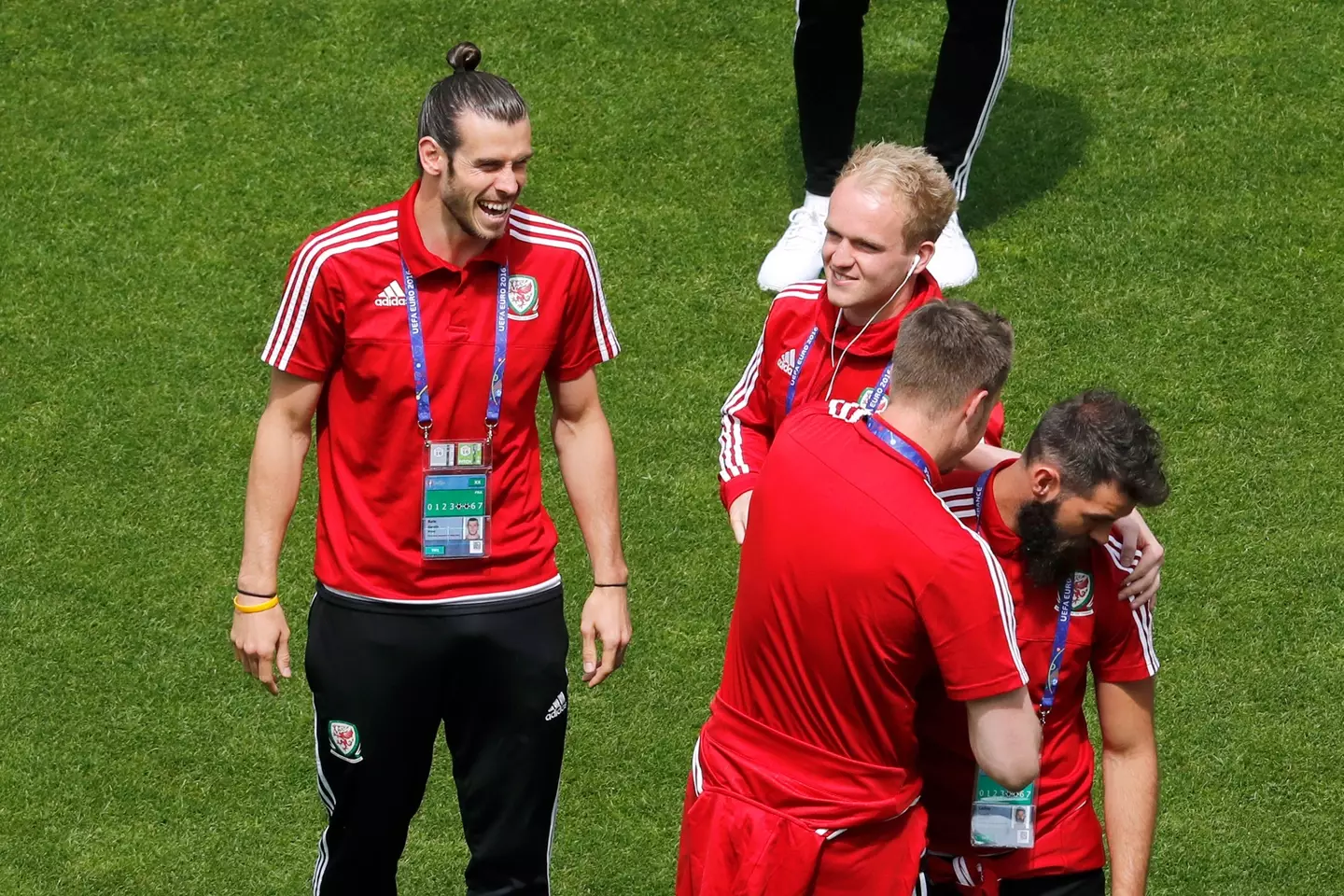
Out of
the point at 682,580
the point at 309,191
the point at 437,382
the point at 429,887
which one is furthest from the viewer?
the point at 309,191

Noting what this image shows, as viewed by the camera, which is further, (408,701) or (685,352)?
(685,352)

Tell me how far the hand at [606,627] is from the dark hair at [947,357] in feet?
3.83

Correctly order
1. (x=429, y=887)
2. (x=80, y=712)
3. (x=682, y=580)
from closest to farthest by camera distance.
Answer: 1. (x=429, y=887)
2. (x=80, y=712)
3. (x=682, y=580)

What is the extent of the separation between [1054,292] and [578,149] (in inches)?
80.1

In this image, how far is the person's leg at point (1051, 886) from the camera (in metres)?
3.37

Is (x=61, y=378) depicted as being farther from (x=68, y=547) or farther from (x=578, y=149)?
(x=578, y=149)

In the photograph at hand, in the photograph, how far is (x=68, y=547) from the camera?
19.2 feet

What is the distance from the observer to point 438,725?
12.8ft

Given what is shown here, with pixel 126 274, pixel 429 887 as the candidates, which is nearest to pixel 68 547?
pixel 126 274

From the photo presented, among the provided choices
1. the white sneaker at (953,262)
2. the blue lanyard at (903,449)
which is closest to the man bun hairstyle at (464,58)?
the blue lanyard at (903,449)

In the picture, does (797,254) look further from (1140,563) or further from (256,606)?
(1140,563)

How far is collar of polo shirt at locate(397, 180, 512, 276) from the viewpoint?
145 inches

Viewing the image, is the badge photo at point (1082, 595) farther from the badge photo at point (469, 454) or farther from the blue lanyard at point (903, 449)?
the badge photo at point (469, 454)

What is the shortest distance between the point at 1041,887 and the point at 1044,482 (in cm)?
82
